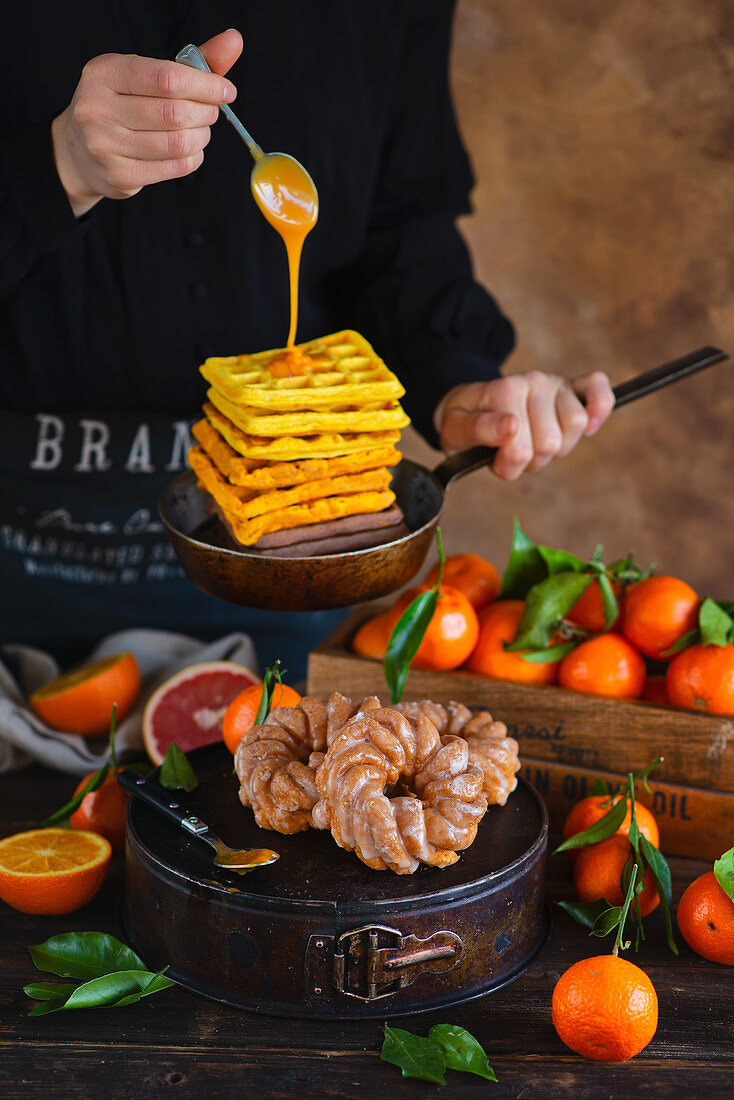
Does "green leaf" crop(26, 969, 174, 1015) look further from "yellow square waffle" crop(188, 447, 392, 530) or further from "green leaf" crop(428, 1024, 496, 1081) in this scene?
"yellow square waffle" crop(188, 447, 392, 530)

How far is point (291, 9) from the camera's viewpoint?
5.60ft

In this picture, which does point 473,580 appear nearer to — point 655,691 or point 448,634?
point 448,634

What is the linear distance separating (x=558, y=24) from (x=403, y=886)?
2.79 m

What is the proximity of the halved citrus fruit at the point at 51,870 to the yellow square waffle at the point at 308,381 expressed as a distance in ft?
1.81

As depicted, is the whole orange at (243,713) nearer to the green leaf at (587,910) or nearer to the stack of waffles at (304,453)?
the stack of waffles at (304,453)

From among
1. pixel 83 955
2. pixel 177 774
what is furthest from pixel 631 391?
pixel 83 955

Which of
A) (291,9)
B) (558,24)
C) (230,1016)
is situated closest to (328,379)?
(230,1016)

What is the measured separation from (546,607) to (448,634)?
0.46 feet

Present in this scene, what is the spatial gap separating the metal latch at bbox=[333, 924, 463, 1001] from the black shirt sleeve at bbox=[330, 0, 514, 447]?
37.8 inches

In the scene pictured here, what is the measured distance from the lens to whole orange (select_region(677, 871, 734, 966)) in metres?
1.13

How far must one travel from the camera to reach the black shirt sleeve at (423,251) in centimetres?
189

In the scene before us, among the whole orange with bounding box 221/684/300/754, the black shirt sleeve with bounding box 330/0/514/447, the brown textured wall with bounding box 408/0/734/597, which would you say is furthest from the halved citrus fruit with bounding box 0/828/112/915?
the brown textured wall with bounding box 408/0/734/597

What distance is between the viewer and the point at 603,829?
1.22 metres

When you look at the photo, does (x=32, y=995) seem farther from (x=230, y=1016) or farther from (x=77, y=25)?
(x=77, y=25)
